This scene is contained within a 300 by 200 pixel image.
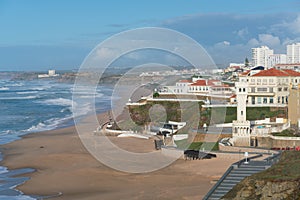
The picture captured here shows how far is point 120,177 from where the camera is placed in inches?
862

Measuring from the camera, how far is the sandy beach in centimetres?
1888

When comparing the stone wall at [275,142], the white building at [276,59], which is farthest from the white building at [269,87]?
the white building at [276,59]

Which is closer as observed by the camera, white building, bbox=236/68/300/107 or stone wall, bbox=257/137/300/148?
stone wall, bbox=257/137/300/148

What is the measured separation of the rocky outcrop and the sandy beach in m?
4.38

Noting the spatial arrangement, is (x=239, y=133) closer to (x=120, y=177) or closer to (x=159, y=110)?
(x=120, y=177)

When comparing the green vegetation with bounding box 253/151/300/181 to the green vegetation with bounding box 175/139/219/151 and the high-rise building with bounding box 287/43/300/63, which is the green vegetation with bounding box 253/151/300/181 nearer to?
the green vegetation with bounding box 175/139/219/151

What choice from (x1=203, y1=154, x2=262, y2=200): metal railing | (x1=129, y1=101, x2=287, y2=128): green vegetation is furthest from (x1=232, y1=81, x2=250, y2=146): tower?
(x1=203, y1=154, x2=262, y2=200): metal railing

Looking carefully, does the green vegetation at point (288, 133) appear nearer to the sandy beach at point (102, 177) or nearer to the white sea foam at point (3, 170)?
the sandy beach at point (102, 177)

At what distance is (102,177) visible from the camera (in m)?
22.1

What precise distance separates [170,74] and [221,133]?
64849 millimetres

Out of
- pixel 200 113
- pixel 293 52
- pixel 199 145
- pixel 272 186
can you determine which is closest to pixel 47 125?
pixel 200 113

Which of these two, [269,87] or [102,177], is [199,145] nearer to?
[102,177]

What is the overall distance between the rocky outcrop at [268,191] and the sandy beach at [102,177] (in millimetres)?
→ 4378

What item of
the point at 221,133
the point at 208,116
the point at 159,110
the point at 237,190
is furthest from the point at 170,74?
the point at 237,190
